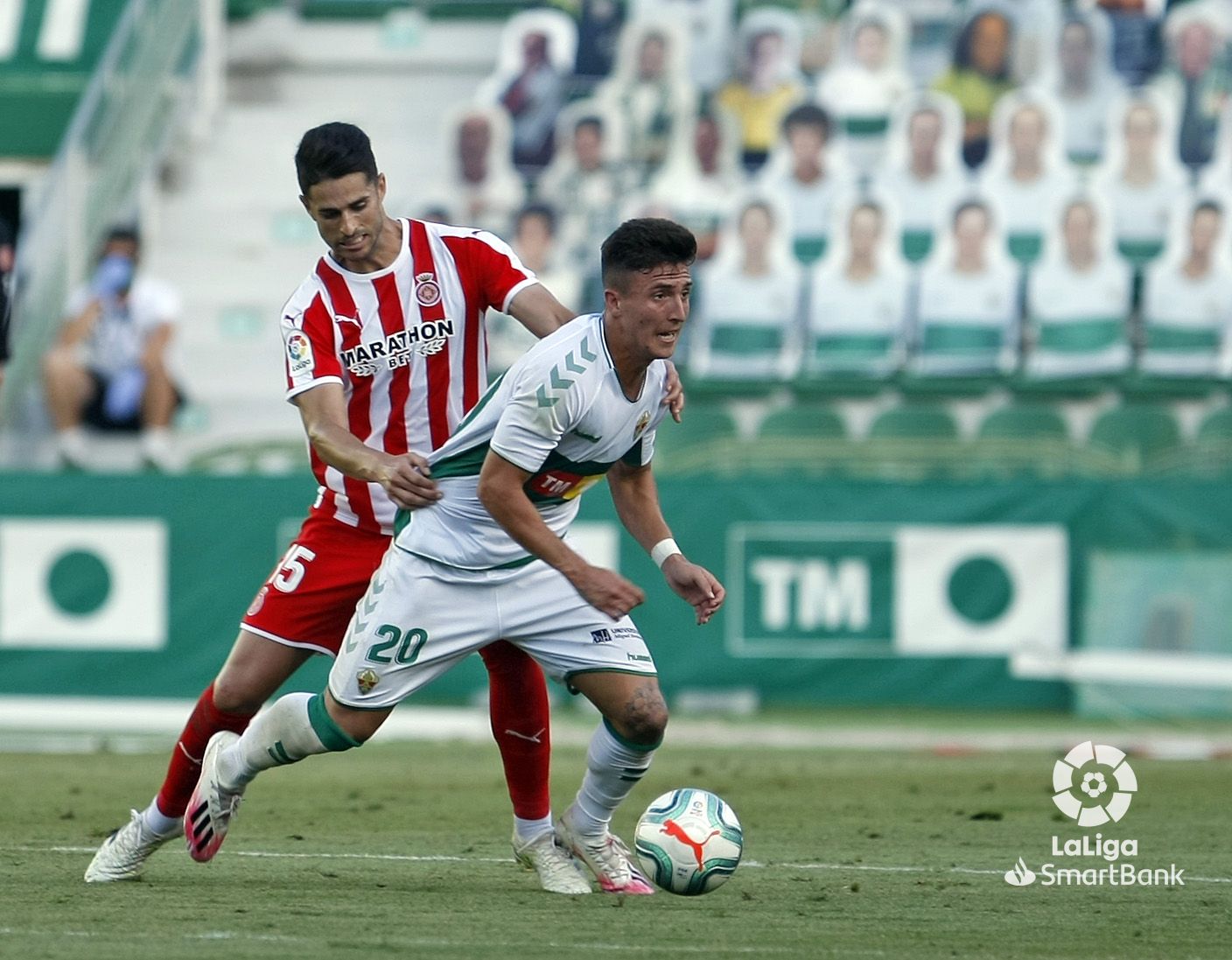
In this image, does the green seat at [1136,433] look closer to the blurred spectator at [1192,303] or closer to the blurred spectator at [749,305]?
the blurred spectator at [1192,303]

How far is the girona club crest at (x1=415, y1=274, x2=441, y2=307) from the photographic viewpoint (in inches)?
266

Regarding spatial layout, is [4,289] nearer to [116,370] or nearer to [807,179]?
[116,370]

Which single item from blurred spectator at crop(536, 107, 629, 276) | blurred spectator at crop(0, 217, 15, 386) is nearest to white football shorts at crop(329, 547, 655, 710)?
blurred spectator at crop(0, 217, 15, 386)

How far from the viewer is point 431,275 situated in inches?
268

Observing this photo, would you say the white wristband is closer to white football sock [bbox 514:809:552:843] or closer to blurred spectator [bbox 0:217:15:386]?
white football sock [bbox 514:809:552:843]

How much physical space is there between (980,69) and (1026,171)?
1.50 m

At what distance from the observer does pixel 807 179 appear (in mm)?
18578

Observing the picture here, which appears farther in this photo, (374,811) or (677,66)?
(677,66)

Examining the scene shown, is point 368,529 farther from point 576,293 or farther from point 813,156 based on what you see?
point 813,156

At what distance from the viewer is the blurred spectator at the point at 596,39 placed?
776 inches

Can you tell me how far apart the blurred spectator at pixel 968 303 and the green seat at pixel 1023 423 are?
0.46m

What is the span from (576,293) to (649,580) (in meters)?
3.86

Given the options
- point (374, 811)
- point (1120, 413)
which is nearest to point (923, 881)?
point (374, 811)

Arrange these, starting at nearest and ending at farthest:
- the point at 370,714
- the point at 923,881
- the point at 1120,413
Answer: the point at 370,714
the point at 923,881
the point at 1120,413
